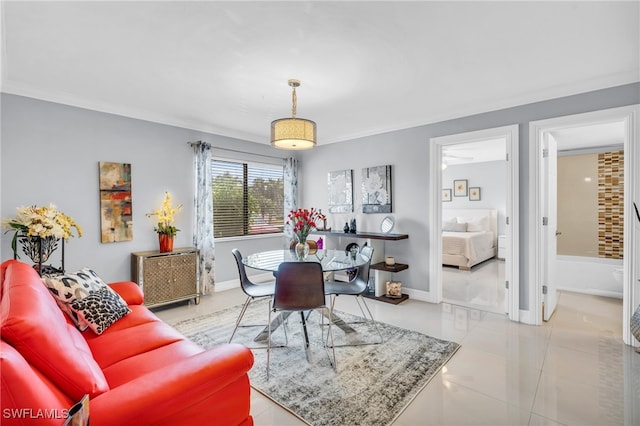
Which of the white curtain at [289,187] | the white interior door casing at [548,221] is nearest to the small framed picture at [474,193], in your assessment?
the white interior door casing at [548,221]

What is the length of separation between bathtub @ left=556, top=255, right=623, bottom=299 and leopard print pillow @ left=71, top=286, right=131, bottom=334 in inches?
220

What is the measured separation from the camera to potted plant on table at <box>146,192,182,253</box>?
3824 millimetres

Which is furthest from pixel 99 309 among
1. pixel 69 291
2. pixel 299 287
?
pixel 299 287

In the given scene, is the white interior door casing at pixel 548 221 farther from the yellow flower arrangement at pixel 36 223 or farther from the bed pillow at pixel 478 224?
the yellow flower arrangement at pixel 36 223

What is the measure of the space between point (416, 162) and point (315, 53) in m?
2.33

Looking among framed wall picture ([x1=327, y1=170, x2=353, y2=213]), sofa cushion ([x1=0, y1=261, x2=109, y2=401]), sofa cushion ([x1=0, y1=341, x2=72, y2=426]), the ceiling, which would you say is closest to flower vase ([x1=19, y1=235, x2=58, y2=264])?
the ceiling

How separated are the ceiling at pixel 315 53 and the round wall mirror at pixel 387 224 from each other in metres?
1.58

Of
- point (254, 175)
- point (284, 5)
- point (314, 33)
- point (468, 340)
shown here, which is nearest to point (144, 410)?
point (284, 5)

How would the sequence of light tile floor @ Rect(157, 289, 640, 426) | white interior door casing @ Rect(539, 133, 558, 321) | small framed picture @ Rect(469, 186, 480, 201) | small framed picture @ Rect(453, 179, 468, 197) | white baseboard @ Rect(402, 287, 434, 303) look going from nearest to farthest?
1. light tile floor @ Rect(157, 289, 640, 426)
2. white interior door casing @ Rect(539, 133, 558, 321)
3. white baseboard @ Rect(402, 287, 434, 303)
4. small framed picture @ Rect(469, 186, 480, 201)
5. small framed picture @ Rect(453, 179, 468, 197)

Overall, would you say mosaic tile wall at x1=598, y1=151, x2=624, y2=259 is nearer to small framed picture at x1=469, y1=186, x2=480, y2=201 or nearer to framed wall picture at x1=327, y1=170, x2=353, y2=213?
small framed picture at x1=469, y1=186, x2=480, y2=201

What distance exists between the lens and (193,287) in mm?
3980

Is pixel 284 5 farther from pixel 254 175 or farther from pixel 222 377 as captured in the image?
pixel 254 175

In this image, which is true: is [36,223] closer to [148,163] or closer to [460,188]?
[148,163]

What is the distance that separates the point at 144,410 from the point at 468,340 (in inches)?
110
